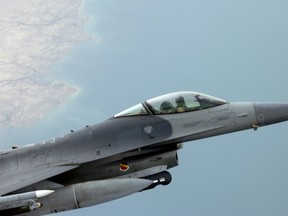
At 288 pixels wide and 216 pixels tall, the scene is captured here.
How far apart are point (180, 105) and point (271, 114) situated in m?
2.38

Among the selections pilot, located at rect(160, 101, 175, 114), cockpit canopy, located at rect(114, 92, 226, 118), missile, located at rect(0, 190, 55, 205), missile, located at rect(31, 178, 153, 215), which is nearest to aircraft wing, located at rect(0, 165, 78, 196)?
missile, located at rect(31, 178, 153, 215)

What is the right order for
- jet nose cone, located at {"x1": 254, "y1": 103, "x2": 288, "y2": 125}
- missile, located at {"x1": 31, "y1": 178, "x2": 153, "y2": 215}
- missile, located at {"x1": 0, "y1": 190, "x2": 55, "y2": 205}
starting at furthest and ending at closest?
jet nose cone, located at {"x1": 254, "y1": 103, "x2": 288, "y2": 125} → missile, located at {"x1": 31, "y1": 178, "x2": 153, "y2": 215} → missile, located at {"x1": 0, "y1": 190, "x2": 55, "y2": 205}

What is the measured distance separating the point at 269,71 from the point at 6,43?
136 feet

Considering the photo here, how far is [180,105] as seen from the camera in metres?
13.6

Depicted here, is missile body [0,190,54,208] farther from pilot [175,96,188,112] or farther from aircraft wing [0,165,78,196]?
pilot [175,96,188,112]

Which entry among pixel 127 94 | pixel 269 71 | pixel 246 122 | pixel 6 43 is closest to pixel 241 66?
pixel 269 71

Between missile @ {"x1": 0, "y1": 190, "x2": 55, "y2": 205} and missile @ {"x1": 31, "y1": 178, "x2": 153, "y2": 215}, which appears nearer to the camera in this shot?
missile @ {"x1": 0, "y1": 190, "x2": 55, "y2": 205}

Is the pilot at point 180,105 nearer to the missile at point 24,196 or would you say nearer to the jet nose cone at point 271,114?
the jet nose cone at point 271,114

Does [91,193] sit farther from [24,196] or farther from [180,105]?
[180,105]

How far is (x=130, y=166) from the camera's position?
13750 millimetres

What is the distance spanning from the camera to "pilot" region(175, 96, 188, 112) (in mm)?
13586

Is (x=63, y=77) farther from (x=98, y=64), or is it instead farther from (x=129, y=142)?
(x=129, y=142)

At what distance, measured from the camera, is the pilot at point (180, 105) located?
→ 44.6 feet

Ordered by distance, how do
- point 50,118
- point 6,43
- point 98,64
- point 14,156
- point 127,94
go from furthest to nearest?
1. point 6,43
2. point 98,64
3. point 50,118
4. point 127,94
5. point 14,156
